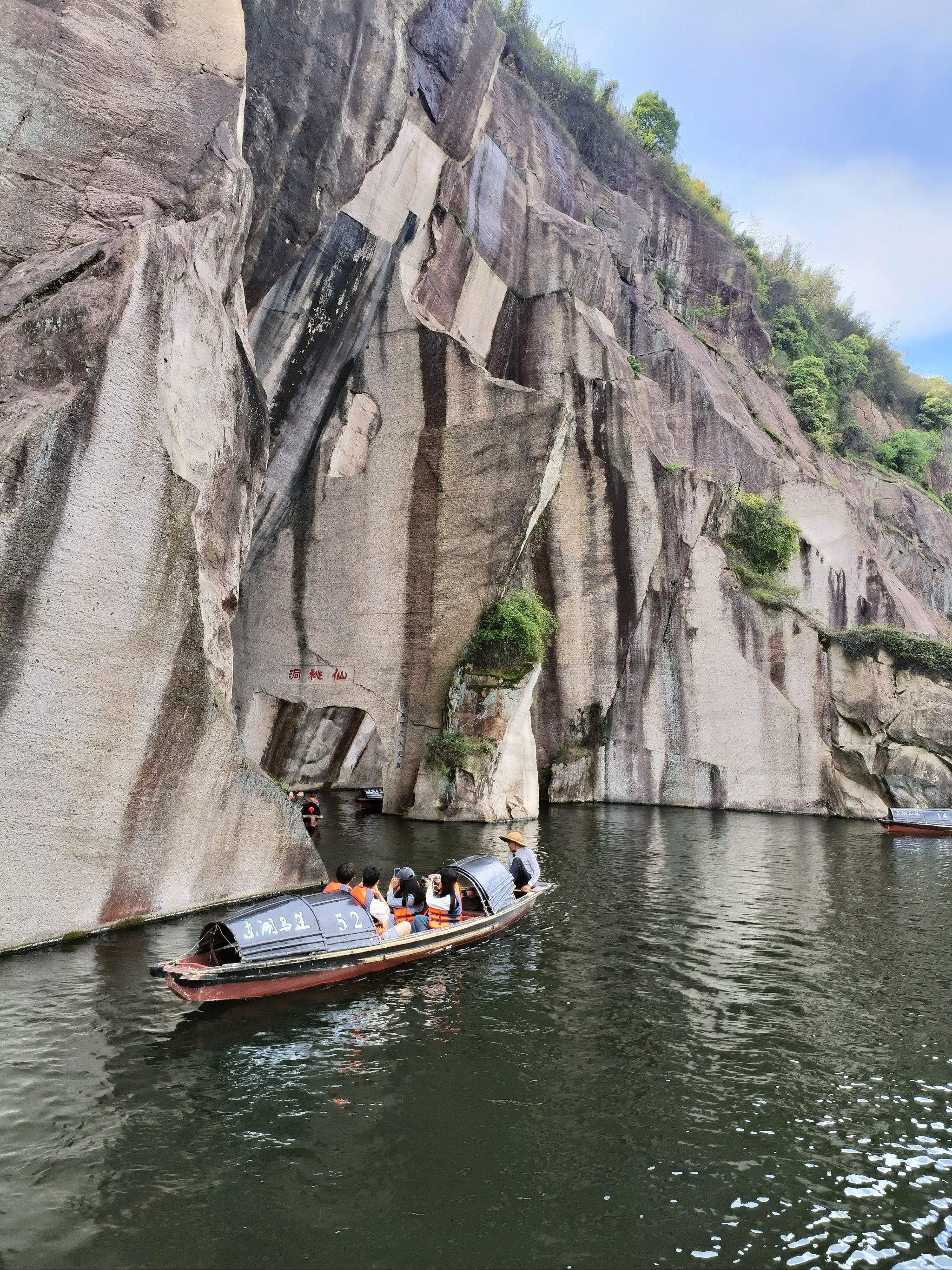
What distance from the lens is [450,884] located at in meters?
11.8

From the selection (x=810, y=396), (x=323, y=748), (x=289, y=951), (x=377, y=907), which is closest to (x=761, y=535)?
(x=810, y=396)

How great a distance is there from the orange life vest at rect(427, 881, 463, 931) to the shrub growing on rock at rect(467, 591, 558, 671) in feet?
35.1

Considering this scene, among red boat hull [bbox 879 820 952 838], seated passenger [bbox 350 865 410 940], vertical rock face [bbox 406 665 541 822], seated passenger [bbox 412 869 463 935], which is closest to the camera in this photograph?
seated passenger [bbox 350 865 410 940]

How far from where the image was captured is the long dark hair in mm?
11570

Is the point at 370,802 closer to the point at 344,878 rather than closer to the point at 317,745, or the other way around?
the point at 317,745

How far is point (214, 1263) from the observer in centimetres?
467

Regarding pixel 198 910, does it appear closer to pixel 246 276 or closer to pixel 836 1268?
pixel 836 1268

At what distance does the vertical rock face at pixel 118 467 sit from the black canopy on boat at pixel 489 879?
2914 millimetres

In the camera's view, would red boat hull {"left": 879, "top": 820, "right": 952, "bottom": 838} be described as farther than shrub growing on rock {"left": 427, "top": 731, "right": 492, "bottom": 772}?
Yes

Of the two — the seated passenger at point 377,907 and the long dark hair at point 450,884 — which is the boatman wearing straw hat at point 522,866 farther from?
the seated passenger at point 377,907

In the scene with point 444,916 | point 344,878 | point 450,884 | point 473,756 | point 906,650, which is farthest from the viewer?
Answer: point 906,650

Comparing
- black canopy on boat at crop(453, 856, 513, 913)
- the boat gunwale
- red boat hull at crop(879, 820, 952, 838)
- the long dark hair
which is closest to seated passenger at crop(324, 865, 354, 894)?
the boat gunwale

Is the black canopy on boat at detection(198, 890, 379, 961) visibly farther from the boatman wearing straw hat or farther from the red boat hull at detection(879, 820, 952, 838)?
the red boat hull at detection(879, 820, 952, 838)

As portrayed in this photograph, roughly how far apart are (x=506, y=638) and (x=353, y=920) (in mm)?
12987
